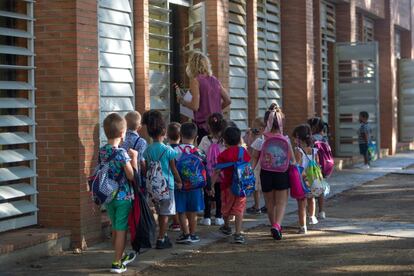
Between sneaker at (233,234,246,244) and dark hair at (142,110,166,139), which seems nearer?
dark hair at (142,110,166,139)

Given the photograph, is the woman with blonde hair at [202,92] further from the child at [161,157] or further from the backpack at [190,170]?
the child at [161,157]

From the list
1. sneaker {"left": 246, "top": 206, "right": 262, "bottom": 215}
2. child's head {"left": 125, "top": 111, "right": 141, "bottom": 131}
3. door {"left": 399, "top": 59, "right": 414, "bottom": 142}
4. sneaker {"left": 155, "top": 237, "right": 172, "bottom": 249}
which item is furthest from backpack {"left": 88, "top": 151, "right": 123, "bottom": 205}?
door {"left": 399, "top": 59, "right": 414, "bottom": 142}

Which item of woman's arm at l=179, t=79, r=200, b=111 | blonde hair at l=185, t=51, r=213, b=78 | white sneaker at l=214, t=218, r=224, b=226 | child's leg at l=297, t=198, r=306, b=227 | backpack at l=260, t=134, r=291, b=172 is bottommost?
white sneaker at l=214, t=218, r=224, b=226

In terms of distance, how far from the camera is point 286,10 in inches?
661

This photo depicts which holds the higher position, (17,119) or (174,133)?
(17,119)

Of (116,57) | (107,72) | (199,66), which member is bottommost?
(107,72)

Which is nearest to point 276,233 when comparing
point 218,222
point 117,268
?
point 218,222

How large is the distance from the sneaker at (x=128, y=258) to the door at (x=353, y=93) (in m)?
12.7

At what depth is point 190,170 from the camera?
28.3ft

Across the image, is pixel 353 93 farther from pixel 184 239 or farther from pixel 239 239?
pixel 184 239

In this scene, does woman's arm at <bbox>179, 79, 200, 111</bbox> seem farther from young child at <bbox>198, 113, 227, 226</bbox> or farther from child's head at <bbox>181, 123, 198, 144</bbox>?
child's head at <bbox>181, 123, 198, 144</bbox>

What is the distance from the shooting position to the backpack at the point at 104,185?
23.3ft

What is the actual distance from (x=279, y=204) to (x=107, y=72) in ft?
8.69

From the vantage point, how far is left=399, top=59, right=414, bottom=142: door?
25250 millimetres
